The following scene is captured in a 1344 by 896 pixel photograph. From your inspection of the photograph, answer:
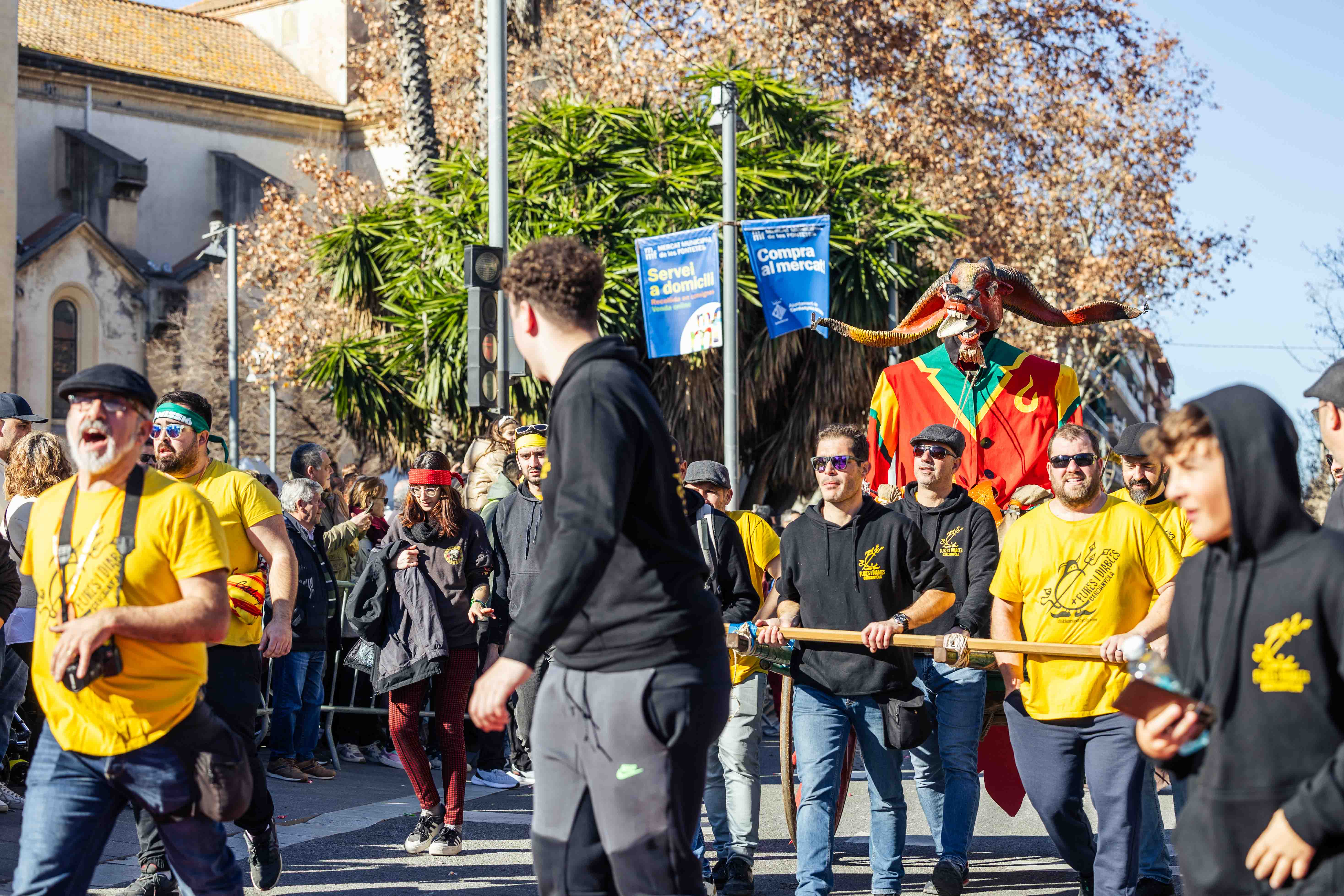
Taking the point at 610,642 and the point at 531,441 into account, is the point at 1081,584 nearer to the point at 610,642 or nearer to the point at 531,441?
the point at 610,642

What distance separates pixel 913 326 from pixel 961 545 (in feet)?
6.78

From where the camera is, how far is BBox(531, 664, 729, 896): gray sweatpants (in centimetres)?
366

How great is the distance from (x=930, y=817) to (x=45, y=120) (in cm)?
5018

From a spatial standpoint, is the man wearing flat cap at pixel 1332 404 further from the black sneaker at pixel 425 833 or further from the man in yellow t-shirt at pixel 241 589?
the black sneaker at pixel 425 833

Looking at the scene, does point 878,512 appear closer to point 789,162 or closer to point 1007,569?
point 1007,569

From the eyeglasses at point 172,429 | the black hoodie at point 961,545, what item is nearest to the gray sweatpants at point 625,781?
the eyeglasses at point 172,429

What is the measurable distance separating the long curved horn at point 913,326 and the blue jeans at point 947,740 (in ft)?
7.55

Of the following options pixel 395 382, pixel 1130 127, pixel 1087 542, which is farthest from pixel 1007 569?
pixel 1130 127

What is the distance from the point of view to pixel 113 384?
13.8ft

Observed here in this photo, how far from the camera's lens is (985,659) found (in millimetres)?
6684

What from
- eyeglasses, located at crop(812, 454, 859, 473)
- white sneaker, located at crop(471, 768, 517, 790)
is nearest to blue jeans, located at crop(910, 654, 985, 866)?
eyeglasses, located at crop(812, 454, 859, 473)

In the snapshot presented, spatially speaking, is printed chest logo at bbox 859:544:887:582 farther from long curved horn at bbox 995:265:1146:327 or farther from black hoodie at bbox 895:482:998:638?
long curved horn at bbox 995:265:1146:327

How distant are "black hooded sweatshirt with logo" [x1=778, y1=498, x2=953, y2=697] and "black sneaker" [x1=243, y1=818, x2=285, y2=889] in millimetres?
2149

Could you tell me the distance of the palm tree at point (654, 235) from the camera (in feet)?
59.7
